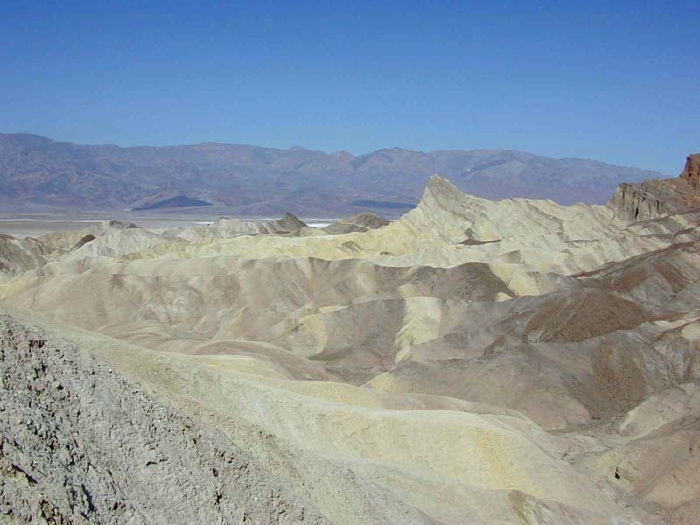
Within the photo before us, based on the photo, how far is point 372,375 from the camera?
39312 millimetres

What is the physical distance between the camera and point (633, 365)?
122 ft

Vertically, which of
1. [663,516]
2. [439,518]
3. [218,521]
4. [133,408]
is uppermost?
[133,408]

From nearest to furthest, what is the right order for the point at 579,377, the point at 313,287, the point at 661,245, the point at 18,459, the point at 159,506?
the point at 18,459, the point at 159,506, the point at 579,377, the point at 313,287, the point at 661,245

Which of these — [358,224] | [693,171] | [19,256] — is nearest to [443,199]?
[358,224]

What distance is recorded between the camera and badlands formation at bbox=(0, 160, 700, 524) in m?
12.6

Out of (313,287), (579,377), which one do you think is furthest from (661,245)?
(579,377)

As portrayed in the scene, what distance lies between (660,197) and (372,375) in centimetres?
5147

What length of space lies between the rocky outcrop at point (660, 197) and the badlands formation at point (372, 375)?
0.38 meters

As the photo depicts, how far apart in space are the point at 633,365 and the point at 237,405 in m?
21.2

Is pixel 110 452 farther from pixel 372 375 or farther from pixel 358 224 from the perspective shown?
pixel 358 224

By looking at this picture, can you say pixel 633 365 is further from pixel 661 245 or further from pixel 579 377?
pixel 661 245

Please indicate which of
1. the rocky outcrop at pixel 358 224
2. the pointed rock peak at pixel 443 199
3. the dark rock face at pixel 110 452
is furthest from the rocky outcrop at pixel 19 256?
the dark rock face at pixel 110 452

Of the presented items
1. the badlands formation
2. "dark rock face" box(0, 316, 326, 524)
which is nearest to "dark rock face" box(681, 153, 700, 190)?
the badlands formation

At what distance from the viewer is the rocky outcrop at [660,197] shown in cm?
8044
